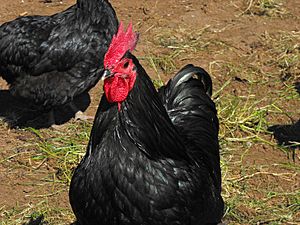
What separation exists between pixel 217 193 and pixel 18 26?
122 inches

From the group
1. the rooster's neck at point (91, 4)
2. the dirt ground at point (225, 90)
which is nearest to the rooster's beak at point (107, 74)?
the dirt ground at point (225, 90)

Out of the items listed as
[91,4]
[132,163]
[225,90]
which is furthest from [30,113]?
[132,163]

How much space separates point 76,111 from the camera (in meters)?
6.82

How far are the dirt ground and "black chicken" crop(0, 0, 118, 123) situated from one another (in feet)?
1.55

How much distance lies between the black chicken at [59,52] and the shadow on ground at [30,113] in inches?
11.8

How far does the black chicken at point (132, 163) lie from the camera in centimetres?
378

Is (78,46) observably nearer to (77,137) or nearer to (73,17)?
(73,17)

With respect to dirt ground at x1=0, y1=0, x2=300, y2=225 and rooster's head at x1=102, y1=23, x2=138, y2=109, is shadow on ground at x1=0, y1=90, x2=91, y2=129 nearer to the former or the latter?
dirt ground at x1=0, y1=0, x2=300, y2=225

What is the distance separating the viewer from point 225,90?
277 inches

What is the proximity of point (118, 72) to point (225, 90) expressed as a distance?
139 inches

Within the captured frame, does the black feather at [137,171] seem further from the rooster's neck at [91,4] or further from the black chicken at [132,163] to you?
the rooster's neck at [91,4]

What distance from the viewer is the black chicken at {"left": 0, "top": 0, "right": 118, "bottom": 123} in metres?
6.36

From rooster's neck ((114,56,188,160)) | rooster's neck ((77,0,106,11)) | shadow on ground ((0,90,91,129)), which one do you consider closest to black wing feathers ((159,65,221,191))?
rooster's neck ((114,56,188,160))

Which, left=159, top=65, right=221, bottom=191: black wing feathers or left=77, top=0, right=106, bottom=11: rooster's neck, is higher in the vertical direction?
left=77, top=0, right=106, bottom=11: rooster's neck
